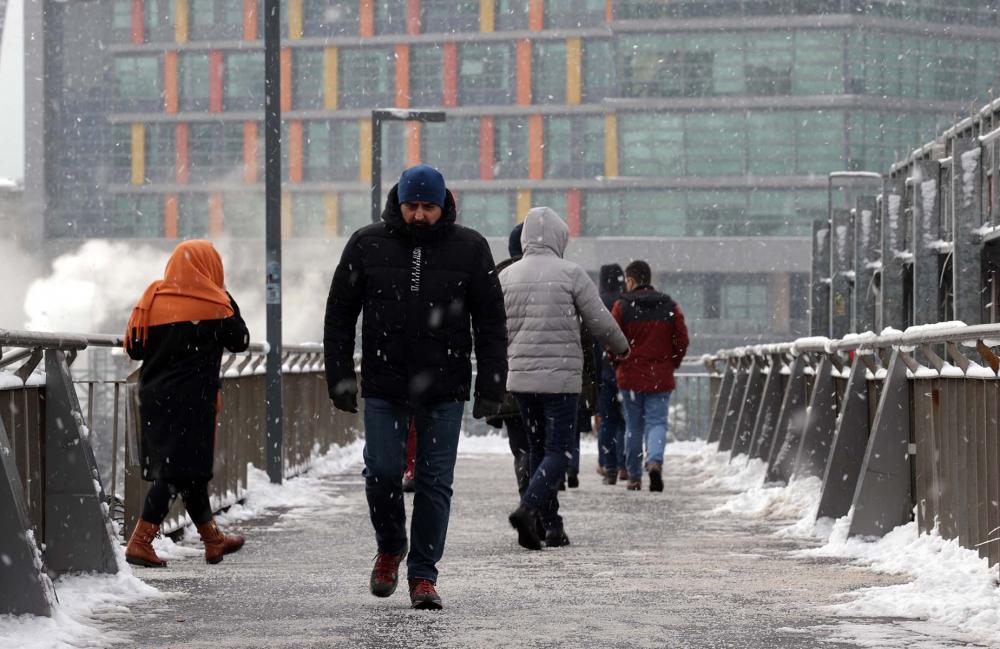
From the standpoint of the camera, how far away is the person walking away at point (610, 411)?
13.8 meters

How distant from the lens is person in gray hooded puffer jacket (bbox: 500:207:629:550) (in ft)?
28.4

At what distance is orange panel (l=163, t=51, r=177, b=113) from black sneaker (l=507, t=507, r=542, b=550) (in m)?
66.6

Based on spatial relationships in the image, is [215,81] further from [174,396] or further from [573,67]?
[174,396]

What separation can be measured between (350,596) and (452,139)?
6347cm

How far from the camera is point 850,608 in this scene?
618 centimetres

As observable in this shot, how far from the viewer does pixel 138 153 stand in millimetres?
73000

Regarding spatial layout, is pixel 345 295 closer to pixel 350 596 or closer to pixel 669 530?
pixel 350 596

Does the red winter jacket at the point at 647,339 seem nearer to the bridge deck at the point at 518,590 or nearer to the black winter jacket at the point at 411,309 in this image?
the bridge deck at the point at 518,590

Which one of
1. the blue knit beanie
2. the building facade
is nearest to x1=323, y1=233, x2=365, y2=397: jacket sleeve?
the blue knit beanie

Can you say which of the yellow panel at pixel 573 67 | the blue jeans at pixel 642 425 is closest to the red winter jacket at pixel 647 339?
the blue jeans at pixel 642 425

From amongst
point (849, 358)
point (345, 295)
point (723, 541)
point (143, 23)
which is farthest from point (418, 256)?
point (143, 23)

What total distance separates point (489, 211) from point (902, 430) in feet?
198

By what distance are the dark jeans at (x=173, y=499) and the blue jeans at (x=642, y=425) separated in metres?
5.92

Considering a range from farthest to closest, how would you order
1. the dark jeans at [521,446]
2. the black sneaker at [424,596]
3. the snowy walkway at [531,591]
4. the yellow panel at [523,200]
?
the yellow panel at [523,200] → the dark jeans at [521,446] → the black sneaker at [424,596] → the snowy walkway at [531,591]
